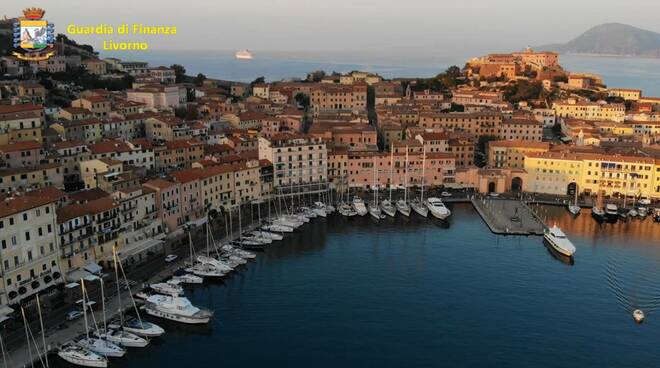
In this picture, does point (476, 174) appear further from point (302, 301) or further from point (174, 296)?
point (174, 296)

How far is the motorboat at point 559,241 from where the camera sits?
105 feet

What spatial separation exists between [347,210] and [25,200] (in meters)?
20.3

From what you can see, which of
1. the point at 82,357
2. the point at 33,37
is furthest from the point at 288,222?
the point at 33,37

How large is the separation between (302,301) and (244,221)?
11.2 m

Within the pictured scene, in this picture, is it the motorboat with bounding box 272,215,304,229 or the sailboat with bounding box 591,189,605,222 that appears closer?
the motorboat with bounding box 272,215,304,229

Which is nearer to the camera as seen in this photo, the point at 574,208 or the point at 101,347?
the point at 101,347

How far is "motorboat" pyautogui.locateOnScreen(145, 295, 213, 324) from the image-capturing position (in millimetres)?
24203

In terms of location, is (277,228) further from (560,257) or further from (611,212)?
(611,212)

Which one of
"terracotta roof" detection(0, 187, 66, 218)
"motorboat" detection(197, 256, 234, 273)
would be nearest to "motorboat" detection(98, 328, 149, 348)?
"terracotta roof" detection(0, 187, 66, 218)

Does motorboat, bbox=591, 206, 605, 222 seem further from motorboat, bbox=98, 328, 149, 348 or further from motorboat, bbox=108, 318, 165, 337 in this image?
motorboat, bbox=98, 328, 149, 348

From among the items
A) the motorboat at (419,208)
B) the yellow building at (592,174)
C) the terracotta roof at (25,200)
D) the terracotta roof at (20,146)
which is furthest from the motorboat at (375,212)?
the terracotta roof at (20,146)

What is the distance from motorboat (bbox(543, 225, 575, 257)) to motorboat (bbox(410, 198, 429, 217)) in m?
7.71

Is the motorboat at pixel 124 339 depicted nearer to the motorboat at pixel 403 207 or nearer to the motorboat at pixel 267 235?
the motorboat at pixel 267 235

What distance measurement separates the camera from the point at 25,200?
2478 centimetres
